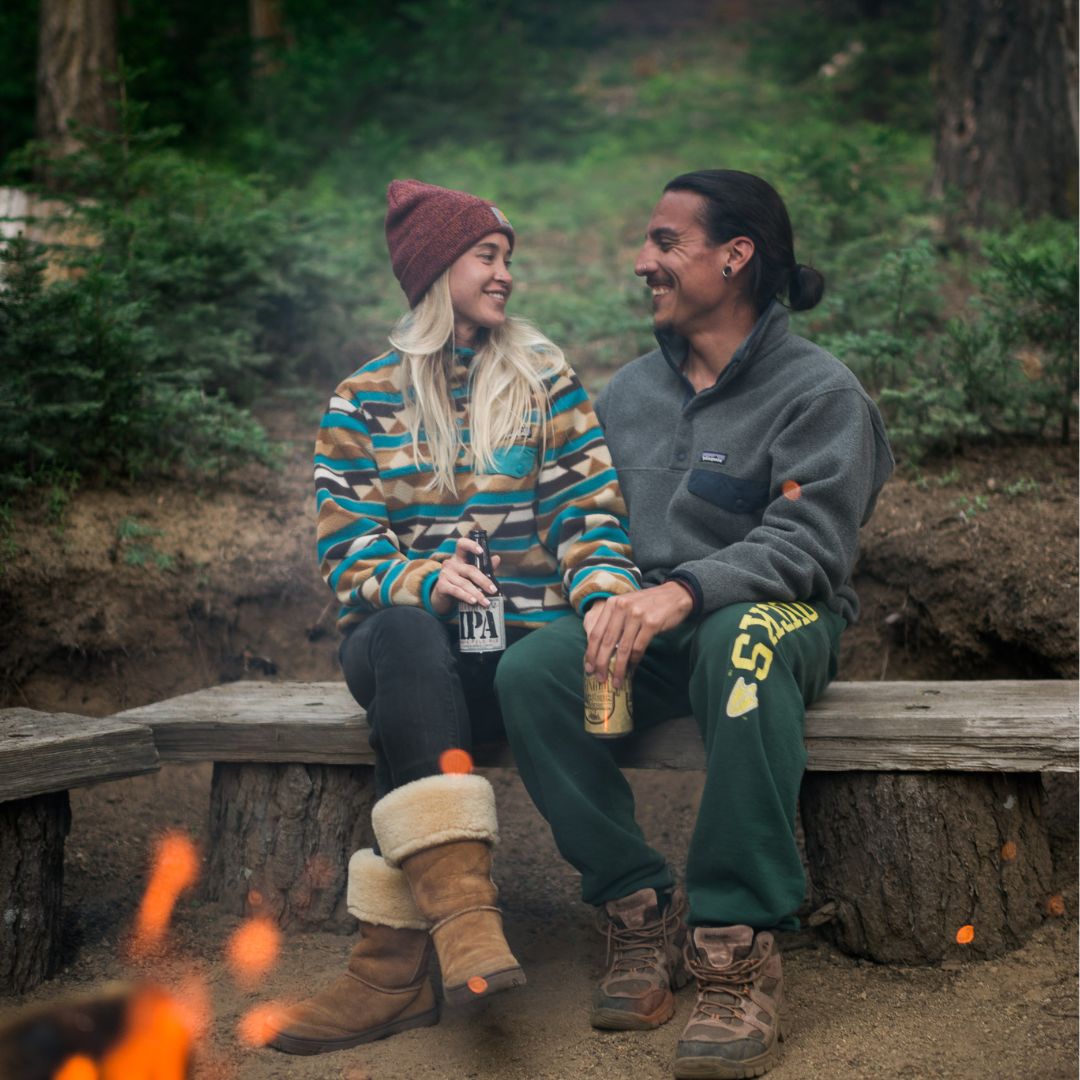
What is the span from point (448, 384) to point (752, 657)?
48.3 inches

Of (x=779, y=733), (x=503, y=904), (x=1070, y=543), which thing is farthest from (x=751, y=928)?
(x=1070, y=543)

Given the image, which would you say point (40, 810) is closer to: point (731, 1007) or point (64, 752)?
point (64, 752)

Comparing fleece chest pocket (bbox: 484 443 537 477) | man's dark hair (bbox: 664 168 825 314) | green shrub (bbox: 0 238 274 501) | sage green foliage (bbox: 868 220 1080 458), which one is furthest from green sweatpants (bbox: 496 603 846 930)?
green shrub (bbox: 0 238 274 501)

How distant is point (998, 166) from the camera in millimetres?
6457

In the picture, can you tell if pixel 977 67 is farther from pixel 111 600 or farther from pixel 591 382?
pixel 111 600

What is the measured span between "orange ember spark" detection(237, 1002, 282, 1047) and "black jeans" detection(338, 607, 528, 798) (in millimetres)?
604

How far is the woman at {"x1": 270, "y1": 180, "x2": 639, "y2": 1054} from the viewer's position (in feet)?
9.73

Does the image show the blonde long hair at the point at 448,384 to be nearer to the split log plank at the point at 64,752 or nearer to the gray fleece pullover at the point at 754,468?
the gray fleece pullover at the point at 754,468

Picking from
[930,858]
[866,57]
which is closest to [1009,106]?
[930,858]

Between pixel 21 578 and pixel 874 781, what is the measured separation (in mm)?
3134

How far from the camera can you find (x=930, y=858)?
Answer: 10.4ft

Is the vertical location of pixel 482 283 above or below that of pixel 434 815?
above

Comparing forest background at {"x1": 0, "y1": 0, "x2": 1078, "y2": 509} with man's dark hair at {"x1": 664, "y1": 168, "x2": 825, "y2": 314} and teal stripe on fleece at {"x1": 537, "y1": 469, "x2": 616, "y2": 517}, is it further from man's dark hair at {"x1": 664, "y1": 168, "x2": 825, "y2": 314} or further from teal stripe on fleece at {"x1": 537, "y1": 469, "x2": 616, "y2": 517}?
teal stripe on fleece at {"x1": 537, "y1": 469, "x2": 616, "y2": 517}

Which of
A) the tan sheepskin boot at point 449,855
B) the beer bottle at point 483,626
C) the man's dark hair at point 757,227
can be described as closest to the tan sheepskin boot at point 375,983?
the tan sheepskin boot at point 449,855
